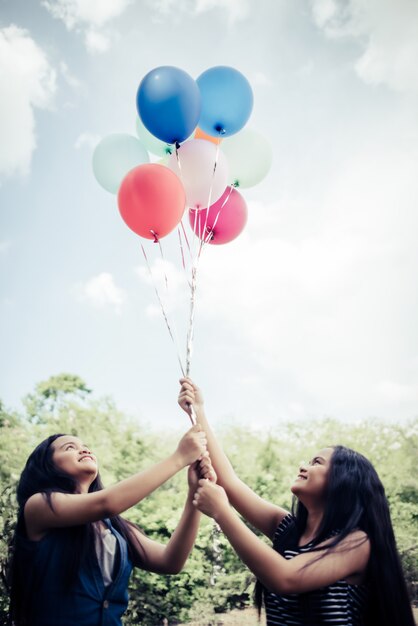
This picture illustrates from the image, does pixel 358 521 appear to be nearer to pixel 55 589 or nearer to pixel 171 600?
pixel 55 589

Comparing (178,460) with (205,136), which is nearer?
(178,460)

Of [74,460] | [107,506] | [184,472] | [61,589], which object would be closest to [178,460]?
[107,506]

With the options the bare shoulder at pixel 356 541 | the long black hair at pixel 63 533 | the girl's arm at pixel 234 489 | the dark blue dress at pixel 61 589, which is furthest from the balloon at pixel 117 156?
the bare shoulder at pixel 356 541

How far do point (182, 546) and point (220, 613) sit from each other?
6.13 meters

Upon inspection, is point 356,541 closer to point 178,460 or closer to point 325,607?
point 325,607

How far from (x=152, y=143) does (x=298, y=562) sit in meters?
2.52

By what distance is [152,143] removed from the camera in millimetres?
2961

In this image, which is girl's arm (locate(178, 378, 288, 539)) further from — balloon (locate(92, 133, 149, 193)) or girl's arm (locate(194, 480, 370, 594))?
balloon (locate(92, 133, 149, 193))

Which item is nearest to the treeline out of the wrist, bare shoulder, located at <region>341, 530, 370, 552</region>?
the wrist

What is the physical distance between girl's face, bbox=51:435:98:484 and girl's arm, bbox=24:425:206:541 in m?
0.16

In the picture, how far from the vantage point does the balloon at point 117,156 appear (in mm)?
2859

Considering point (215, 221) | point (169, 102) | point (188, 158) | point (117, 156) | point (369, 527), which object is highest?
point (117, 156)

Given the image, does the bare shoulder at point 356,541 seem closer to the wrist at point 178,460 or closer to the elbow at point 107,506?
the wrist at point 178,460

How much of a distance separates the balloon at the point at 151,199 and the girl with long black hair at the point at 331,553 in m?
1.41
